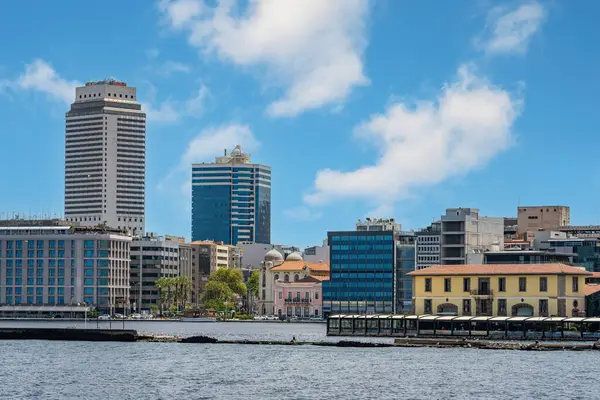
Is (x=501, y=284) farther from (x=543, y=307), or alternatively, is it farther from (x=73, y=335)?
(x=73, y=335)

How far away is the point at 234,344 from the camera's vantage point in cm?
16438

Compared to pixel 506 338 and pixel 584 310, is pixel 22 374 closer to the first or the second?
pixel 506 338

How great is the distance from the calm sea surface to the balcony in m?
24.8

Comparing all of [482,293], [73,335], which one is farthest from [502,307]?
[73,335]

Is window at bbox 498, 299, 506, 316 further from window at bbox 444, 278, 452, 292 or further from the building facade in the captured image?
window at bbox 444, 278, 452, 292

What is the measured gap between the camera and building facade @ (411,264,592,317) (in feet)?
534

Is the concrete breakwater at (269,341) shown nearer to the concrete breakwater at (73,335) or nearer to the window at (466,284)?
the concrete breakwater at (73,335)

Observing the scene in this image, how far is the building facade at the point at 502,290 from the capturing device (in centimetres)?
16262

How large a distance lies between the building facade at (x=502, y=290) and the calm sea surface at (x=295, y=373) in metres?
24.7

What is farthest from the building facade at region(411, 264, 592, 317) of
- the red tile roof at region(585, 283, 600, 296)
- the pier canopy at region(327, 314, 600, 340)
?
the pier canopy at region(327, 314, 600, 340)

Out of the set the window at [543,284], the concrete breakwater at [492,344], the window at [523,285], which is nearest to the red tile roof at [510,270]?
the window at [543,284]

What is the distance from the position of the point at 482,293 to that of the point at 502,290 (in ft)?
9.04

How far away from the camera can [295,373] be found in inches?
4555

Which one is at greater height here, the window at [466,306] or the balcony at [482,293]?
the balcony at [482,293]
